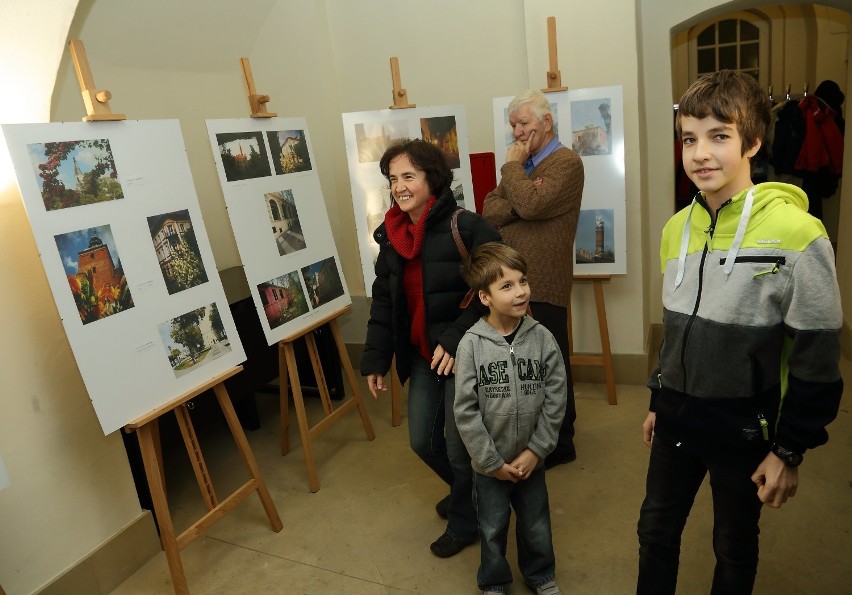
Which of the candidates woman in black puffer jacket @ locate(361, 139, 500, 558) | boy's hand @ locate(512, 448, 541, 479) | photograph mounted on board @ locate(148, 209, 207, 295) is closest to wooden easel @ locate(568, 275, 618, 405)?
woman in black puffer jacket @ locate(361, 139, 500, 558)

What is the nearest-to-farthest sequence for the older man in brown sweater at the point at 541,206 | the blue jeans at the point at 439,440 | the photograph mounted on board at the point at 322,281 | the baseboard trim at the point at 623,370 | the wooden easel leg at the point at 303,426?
the blue jeans at the point at 439,440 → the older man in brown sweater at the point at 541,206 → the wooden easel leg at the point at 303,426 → the photograph mounted on board at the point at 322,281 → the baseboard trim at the point at 623,370

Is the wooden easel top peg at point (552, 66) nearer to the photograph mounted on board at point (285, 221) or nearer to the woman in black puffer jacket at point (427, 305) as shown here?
the woman in black puffer jacket at point (427, 305)

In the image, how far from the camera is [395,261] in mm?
2293

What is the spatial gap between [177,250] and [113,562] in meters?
1.26

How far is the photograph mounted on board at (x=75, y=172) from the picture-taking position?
2078mm

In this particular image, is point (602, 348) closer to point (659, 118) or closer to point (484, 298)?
point (659, 118)

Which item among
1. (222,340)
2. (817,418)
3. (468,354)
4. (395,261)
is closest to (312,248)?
(222,340)

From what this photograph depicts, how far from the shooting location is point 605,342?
11.9 ft

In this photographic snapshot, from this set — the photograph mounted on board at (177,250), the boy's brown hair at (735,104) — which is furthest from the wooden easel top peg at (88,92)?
the boy's brown hair at (735,104)

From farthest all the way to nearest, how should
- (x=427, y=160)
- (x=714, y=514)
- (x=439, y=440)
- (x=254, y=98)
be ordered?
(x=254, y=98)
(x=439, y=440)
(x=427, y=160)
(x=714, y=514)

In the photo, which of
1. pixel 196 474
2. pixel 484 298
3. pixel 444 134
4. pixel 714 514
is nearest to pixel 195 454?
pixel 196 474

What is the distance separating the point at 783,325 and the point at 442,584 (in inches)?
60.7

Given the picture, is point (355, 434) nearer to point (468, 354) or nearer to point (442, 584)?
point (442, 584)

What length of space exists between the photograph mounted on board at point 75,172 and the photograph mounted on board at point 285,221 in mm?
820
